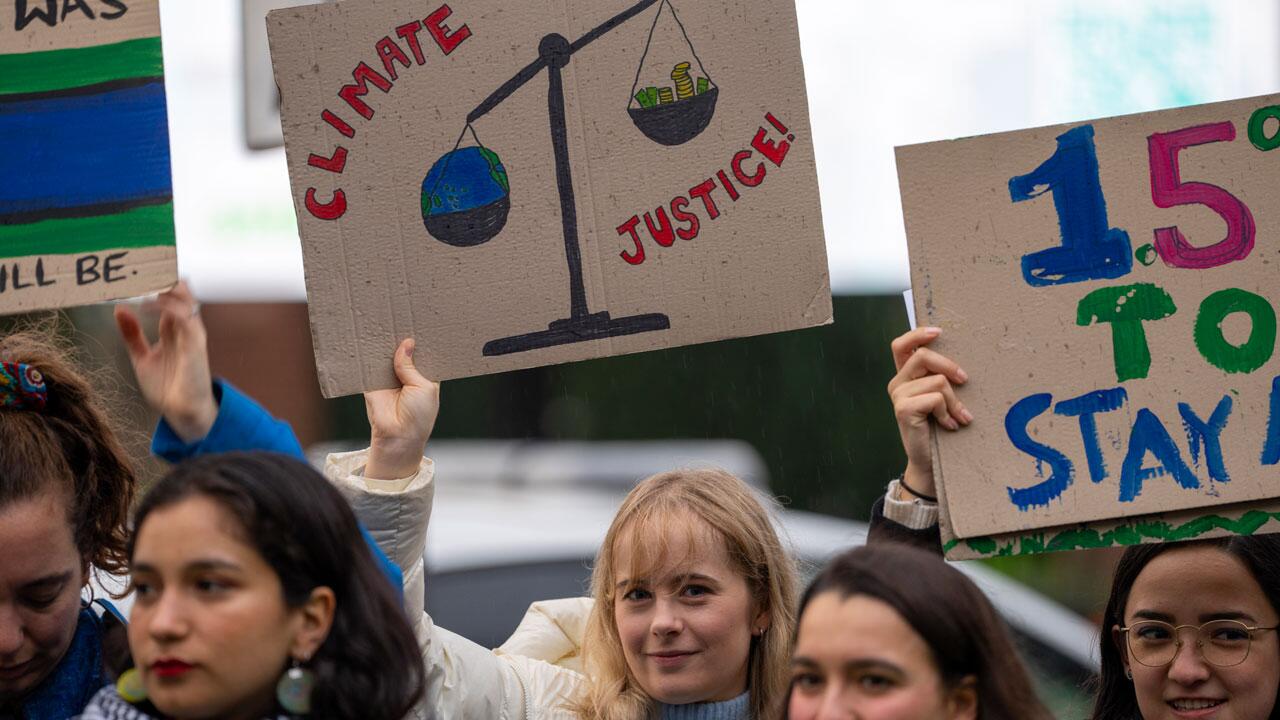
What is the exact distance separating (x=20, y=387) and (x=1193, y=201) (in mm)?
2171

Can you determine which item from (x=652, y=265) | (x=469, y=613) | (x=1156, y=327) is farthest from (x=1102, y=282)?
(x=469, y=613)

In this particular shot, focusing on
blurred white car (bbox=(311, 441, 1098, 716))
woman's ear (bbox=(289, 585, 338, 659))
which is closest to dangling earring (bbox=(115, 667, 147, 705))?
woman's ear (bbox=(289, 585, 338, 659))

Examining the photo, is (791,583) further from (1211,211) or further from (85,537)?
(85,537)

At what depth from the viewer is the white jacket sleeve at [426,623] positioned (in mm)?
2887

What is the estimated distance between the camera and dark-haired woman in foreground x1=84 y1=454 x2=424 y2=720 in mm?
2105

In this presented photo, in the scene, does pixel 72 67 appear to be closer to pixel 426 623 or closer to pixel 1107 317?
pixel 426 623

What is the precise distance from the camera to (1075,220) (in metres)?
2.95

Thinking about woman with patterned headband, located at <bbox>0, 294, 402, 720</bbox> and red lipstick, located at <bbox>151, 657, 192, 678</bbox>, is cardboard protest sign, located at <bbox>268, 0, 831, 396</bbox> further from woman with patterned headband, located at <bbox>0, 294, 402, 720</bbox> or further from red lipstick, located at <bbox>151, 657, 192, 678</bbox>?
red lipstick, located at <bbox>151, 657, 192, 678</bbox>

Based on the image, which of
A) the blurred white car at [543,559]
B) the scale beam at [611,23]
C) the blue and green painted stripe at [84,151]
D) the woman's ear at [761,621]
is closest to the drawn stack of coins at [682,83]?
the scale beam at [611,23]

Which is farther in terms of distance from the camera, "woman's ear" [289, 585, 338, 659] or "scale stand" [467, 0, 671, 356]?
"scale stand" [467, 0, 671, 356]

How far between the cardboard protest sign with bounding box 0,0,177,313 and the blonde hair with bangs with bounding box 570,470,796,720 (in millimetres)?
1098

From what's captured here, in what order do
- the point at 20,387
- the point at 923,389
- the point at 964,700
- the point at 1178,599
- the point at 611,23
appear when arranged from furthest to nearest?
the point at 611,23 → the point at 1178,599 → the point at 923,389 → the point at 20,387 → the point at 964,700

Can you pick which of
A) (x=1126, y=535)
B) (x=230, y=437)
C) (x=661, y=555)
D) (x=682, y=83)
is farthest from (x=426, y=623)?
(x=1126, y=535)

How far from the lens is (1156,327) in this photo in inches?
115
